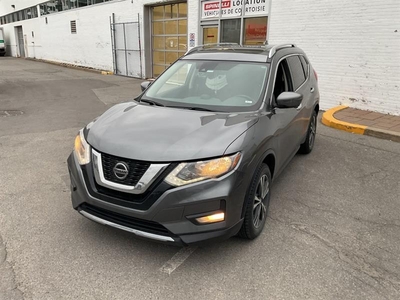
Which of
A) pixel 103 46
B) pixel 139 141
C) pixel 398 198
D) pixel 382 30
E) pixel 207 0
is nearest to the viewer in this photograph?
pixel 139 141

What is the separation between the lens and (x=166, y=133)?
2803 millimetres

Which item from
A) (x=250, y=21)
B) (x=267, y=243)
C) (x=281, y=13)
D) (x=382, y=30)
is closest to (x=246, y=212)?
(x=267, y=243)

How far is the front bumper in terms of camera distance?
248cm

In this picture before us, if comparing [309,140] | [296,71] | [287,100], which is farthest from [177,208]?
[309,140]

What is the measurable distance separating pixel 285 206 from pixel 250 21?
846cm

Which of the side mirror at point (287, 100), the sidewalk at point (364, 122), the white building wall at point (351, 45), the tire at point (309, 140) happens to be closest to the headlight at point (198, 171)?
the side mirror at point (287, 100)

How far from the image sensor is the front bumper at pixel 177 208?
8.13 ft

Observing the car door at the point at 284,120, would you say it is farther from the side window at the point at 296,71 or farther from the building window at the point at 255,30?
the building window at the point at 255,30

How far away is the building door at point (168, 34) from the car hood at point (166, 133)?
11.4 metres

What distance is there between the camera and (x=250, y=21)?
35.2 feet

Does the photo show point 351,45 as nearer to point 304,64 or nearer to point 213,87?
point 304,64

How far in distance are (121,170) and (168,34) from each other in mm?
13407

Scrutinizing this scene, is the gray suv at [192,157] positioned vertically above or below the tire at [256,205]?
above

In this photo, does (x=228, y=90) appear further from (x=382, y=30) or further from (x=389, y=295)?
(x=382, y=30)
